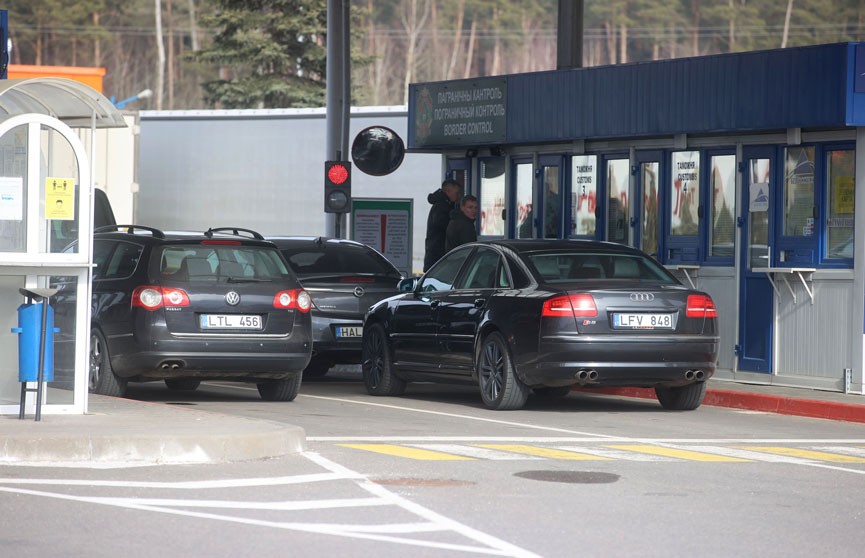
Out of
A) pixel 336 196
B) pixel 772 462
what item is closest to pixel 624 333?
pixel 772 462

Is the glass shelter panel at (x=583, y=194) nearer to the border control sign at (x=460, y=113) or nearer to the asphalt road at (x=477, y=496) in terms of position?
the border control sign at (x=460, y=113)

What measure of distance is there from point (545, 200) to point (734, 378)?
13.0 feet

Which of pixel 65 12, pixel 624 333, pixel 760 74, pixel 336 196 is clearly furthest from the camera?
pixel 65 12

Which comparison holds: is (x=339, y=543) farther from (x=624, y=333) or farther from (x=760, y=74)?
(x=760, y=74)

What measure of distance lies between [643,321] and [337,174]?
9565 millimetres

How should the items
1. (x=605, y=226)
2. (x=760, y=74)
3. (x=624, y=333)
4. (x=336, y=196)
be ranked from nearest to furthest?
(x=624, y=333), (x=760, y=74), (x=605, y=226), (x=336, y=196)

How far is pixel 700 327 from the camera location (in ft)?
46.9

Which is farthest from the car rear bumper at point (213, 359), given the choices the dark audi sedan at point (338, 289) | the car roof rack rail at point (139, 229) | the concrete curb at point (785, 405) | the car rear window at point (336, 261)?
the concrete curb at point (785, 405)

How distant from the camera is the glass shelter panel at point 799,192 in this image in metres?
16.9

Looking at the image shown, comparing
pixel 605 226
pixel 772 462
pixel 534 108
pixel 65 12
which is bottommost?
pixel 772 462

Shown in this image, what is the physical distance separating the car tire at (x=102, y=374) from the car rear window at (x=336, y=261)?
3506mm

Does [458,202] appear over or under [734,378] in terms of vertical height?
over

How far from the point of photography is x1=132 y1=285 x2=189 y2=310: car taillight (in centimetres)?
1434

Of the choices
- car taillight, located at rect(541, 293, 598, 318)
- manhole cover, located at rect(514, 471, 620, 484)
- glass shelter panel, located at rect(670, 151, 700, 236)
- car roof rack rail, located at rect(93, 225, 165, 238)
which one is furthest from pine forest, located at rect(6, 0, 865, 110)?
manhole cover, located at rect(514, 471, 620, 484)
